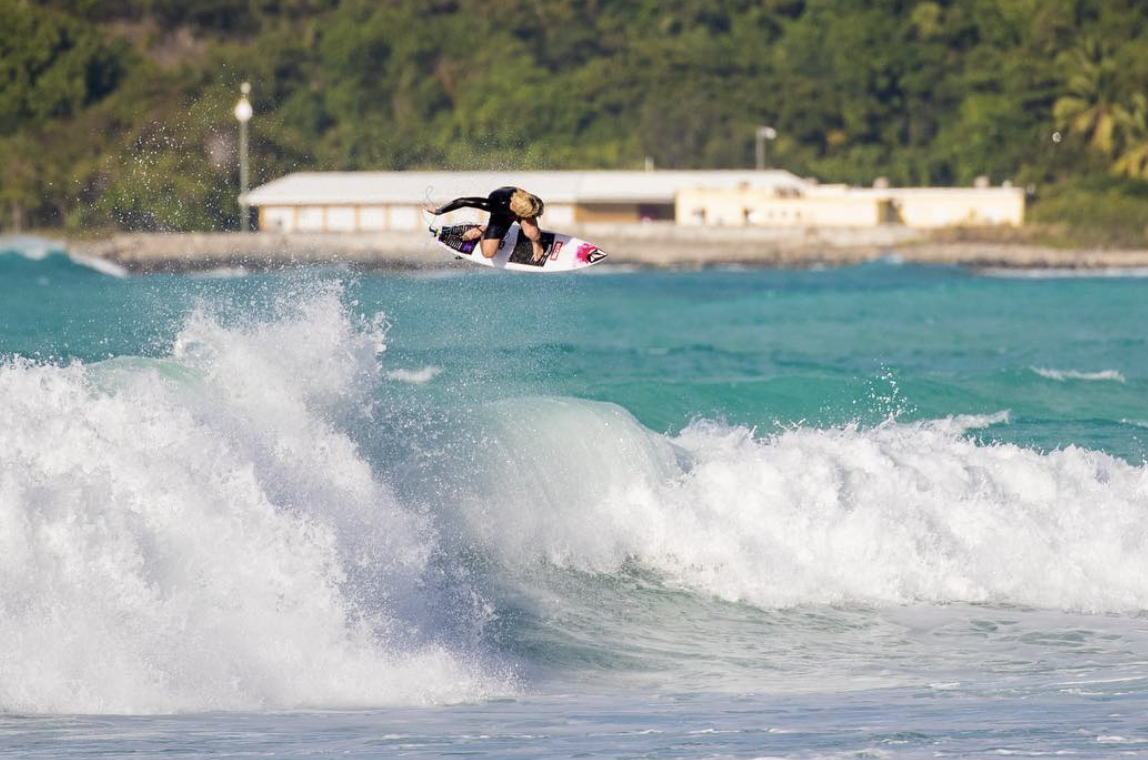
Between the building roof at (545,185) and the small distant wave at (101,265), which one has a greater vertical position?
the building roof at (545,185)

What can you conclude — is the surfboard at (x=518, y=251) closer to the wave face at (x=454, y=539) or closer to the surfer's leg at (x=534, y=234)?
the surfer's leg at (x=534, y=234)

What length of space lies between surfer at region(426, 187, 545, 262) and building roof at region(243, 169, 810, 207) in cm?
6085

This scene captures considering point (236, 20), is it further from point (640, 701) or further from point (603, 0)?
point (640, 701)

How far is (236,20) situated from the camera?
359 ft

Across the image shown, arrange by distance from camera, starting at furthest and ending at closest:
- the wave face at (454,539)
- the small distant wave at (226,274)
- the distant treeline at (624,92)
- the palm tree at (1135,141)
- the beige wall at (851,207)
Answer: the distant treeline at (624,92), the palm tree at (1135,141), the beige wall at (851,207), the small distant wave at (226,274), the wave face at (454,539)

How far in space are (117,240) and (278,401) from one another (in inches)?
2641

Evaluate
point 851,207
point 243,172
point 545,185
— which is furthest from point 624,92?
point 243,172

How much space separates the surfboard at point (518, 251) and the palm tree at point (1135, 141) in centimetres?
7698

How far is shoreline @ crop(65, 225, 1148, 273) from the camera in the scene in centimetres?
7331

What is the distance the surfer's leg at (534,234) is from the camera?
1515 cm

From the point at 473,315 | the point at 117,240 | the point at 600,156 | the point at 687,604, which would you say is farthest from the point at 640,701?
the point at 600,156

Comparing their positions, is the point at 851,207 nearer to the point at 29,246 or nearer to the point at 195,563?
the point at 29,246

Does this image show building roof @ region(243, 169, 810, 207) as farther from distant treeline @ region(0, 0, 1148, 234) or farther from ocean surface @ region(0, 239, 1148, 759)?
ocean surface @ region(0, 239, 1148, 759)

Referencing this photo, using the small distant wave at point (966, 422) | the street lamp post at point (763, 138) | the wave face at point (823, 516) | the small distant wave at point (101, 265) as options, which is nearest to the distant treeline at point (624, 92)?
the street lamp post at point (763, 138)
